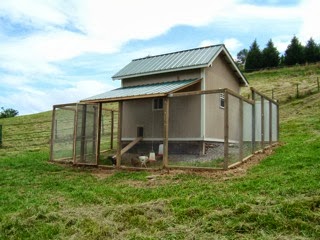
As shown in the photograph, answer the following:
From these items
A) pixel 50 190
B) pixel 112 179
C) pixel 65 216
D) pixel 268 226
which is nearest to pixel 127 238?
pixel 65 216

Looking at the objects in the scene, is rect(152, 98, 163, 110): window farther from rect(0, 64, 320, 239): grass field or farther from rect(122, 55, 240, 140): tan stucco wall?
rect(0, 64, 320, 239): grass field

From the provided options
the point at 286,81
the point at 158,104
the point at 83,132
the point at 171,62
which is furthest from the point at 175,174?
the point at 286,81

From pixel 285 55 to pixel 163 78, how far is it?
41185 millimetres

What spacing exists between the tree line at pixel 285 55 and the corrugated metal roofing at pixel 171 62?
37.9 meters

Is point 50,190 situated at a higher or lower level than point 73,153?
lower

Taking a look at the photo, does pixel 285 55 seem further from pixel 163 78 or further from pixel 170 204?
pixel 170 204

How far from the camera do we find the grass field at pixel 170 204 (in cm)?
534

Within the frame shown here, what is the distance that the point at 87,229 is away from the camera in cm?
559

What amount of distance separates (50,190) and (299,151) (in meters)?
7.61

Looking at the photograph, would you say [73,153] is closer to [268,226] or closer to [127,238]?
[127,238]

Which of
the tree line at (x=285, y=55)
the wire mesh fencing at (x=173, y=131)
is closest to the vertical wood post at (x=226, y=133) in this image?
the wire mesh fencing at (x=173, y=131)

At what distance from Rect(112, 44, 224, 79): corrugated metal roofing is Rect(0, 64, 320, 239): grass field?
4.55 meters

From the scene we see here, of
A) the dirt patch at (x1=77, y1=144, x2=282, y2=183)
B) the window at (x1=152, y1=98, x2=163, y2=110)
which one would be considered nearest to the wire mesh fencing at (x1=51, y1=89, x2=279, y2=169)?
the window at (x1=152, y1=98, x2=163, y2=110)

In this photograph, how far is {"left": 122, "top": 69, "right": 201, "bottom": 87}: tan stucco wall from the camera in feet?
44.4
